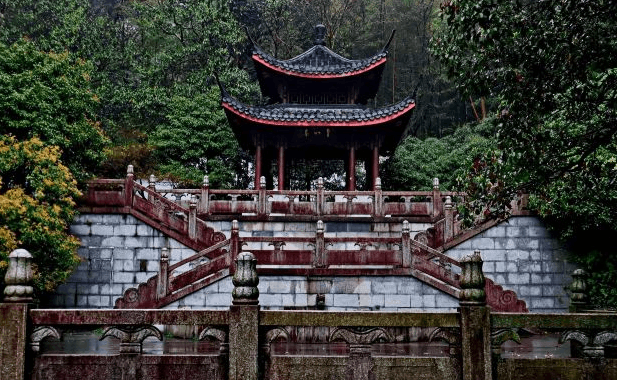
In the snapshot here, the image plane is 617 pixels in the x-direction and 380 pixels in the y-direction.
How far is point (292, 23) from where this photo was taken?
32.3 metres

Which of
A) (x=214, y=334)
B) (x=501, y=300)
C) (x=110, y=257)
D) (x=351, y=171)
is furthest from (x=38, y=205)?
(x=501, y=300)

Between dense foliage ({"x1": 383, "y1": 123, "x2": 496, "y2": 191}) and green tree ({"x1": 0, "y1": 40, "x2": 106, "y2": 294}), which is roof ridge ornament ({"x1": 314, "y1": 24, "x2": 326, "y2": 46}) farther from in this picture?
green tree ({"x1": 0, "y1": 40, "x2": 106, "y2": 294})

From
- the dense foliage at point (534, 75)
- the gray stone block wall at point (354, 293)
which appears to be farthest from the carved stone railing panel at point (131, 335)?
the gray stone block wall at point (354, 293)

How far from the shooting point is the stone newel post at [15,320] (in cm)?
636

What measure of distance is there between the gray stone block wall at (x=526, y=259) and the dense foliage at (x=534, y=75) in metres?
8.86

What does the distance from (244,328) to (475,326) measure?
8.96ft

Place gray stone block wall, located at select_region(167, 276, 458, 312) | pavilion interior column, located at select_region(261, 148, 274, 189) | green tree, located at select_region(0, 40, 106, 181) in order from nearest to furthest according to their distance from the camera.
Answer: gray stone block wall, located at select_region(167, 276, 458, 312) < green tree, located at select_region(0, 40, 106, 181) < pavilion interior column, located at select_region(261, 148, 274, 189)

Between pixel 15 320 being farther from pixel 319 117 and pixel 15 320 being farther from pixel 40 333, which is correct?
pixel 319 117

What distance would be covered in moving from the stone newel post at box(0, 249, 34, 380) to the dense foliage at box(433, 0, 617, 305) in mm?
5462

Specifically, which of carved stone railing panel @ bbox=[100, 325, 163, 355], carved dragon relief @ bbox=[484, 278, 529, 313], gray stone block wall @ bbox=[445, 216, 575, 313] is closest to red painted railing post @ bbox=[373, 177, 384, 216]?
gray stone block wall @ bbox=[445, 216, 575, 313]

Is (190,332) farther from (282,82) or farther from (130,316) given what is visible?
(282,82)

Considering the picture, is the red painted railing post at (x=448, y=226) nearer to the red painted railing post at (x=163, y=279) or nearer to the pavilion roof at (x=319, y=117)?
the pavilion roof at (x=319, y=117)

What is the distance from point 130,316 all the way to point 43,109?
9481 millimetres

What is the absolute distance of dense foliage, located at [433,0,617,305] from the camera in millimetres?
5609
